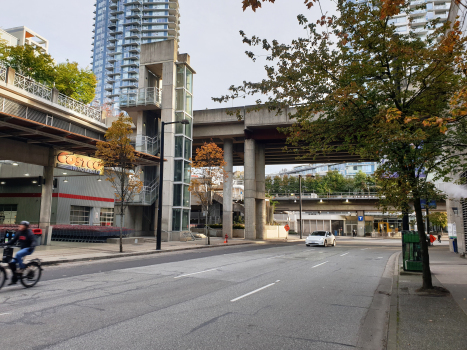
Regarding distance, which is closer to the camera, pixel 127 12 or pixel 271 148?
pixel 271 148

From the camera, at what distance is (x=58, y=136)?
19.7 m

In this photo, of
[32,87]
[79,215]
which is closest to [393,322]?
[32,87]

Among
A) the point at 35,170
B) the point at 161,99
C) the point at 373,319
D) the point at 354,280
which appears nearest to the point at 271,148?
the point at 161,99

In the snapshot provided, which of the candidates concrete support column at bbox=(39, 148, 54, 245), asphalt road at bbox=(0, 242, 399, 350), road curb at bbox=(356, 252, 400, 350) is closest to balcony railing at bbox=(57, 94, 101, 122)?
concrete support column at bbox=(39, 148, 54, 245)

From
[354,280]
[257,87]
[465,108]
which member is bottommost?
[354,280]

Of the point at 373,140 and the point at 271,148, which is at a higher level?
the point at 271,148

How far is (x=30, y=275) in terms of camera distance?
380 inches

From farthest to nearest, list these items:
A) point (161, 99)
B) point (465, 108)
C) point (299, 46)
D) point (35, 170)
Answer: point (161, 99), point (35, 170), point (299, 46), point (465, 108)

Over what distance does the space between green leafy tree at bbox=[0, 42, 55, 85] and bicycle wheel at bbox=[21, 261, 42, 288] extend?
111 ft

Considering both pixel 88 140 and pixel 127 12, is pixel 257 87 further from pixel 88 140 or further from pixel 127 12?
pixel 127 12

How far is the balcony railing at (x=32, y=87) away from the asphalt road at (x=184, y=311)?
15.7 meters

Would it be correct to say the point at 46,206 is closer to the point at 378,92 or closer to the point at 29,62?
the point at 378,92

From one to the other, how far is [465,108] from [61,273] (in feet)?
41.5

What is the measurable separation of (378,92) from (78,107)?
2539cm
